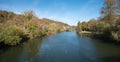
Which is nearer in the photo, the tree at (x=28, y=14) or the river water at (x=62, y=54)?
the river water at (x=62, y=54)

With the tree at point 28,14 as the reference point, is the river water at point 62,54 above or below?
below

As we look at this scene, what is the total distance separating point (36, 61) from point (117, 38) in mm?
20144

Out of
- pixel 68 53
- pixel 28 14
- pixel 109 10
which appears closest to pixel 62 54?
pixel 68 53

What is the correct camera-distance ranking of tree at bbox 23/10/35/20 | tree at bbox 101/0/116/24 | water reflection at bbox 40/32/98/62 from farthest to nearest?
tree at bbox 23/10/35/20
tree at bbox 101/0/116/24
water reflection at bbox 40/32/98/62

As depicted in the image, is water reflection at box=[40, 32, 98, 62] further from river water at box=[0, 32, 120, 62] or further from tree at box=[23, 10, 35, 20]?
tree at box=[23, 10, 35, 20]

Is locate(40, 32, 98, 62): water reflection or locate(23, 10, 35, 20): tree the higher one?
locate(23, 10, 35, 20): tree

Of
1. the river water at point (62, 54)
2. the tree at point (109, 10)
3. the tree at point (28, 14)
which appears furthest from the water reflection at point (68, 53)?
the tree at point (28, 14)

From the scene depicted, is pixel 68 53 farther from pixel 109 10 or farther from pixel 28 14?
pixel 28 14

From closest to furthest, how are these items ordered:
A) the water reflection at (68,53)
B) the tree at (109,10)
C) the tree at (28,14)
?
the water reflection at (68,53), the tree at (109,10), the tree at (28,14)

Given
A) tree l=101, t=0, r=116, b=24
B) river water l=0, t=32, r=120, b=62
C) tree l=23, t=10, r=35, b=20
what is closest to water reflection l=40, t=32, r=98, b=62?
river water l=0, t=32, r=120, b=62

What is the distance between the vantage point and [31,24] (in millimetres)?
49125

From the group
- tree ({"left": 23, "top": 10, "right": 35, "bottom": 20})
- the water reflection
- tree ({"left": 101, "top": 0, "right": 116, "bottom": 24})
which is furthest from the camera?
tree ({"left": 23, "top": 10, "right": 35, "bottom": 20})

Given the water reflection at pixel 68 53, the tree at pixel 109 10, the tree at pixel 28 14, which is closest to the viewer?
the water reflection at pixel 68 53

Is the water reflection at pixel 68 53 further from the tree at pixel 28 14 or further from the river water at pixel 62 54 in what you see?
the tree at pixel 28 14
